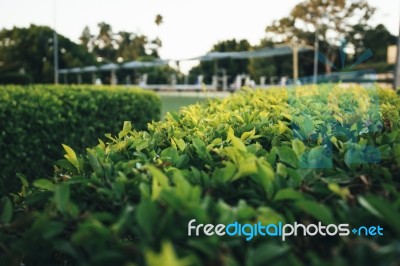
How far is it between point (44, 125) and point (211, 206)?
5.91 m

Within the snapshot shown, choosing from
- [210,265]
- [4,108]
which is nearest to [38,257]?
Answer: [210,265]

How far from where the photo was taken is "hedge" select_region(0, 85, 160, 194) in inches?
233

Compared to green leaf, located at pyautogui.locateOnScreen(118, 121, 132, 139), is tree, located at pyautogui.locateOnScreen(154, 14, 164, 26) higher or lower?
higher

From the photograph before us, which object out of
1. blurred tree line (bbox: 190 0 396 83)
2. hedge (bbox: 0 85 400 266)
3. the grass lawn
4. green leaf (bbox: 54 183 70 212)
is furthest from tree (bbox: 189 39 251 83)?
green leaf (bbox: 54 183 70 212)

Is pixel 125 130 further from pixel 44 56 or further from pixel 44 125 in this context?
pixel 44 56

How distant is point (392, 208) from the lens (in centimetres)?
102

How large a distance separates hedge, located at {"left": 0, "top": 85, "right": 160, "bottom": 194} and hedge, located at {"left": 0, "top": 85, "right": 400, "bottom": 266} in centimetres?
446

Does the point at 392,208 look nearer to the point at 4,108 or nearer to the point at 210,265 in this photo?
the point at 210,265

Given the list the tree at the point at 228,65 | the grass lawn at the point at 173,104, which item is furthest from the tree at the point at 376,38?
the grass lawn at the point at 173,104

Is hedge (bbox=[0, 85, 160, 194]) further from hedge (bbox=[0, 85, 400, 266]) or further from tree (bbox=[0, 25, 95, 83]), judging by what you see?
tree (bbox=[0, 25, 95, 83])

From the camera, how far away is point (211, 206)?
3.82 ft

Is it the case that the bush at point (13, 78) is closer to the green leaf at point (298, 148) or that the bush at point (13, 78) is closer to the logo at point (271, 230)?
the green leaf at point (298, 148)

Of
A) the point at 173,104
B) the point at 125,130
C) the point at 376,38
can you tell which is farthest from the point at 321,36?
the point at 125,130

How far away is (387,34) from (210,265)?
6157 centimetres
